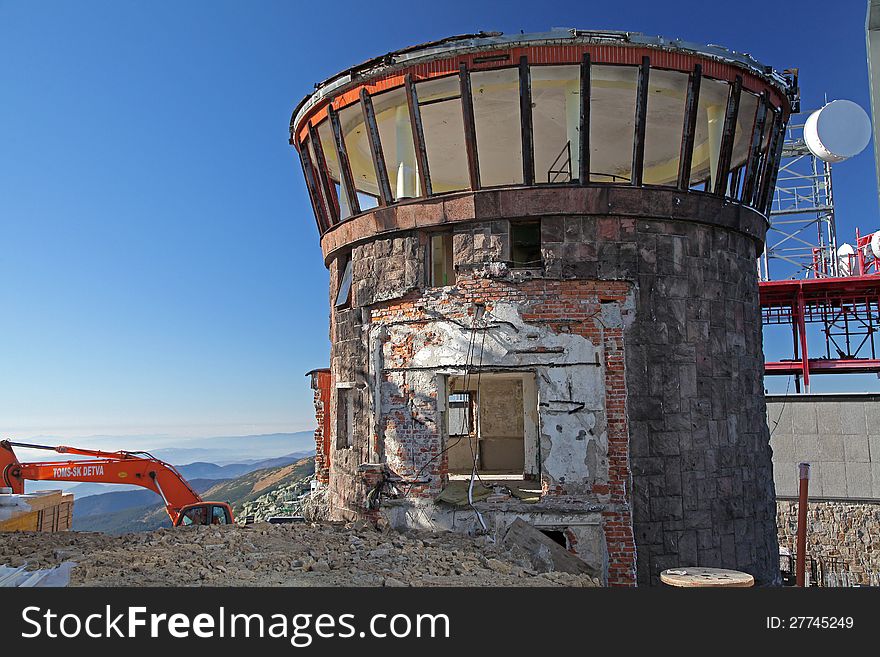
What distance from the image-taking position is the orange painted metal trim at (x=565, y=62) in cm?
985

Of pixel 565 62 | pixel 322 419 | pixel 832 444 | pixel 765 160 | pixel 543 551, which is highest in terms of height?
pixel 565 62

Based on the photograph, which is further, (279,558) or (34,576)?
(279,558)

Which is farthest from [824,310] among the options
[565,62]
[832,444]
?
[565,62]

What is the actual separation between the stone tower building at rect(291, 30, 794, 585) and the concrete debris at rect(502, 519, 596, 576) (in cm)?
25

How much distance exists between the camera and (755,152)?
446 inches

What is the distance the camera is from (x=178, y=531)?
1045 centimetres

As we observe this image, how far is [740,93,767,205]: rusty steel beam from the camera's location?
36.1 feet

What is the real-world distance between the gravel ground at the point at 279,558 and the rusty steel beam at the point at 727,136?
251 inches

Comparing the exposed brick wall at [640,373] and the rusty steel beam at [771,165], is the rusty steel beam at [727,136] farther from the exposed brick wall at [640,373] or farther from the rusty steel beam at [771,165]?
the rusty steel beam at [771,165]

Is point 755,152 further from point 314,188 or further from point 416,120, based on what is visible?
point 314,188

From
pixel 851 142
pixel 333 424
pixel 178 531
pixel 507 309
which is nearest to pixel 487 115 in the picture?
pixel 507 309

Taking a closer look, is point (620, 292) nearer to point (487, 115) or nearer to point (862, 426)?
point (487, 115)

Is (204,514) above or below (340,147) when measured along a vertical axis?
below

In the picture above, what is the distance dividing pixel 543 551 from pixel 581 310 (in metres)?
3.39
